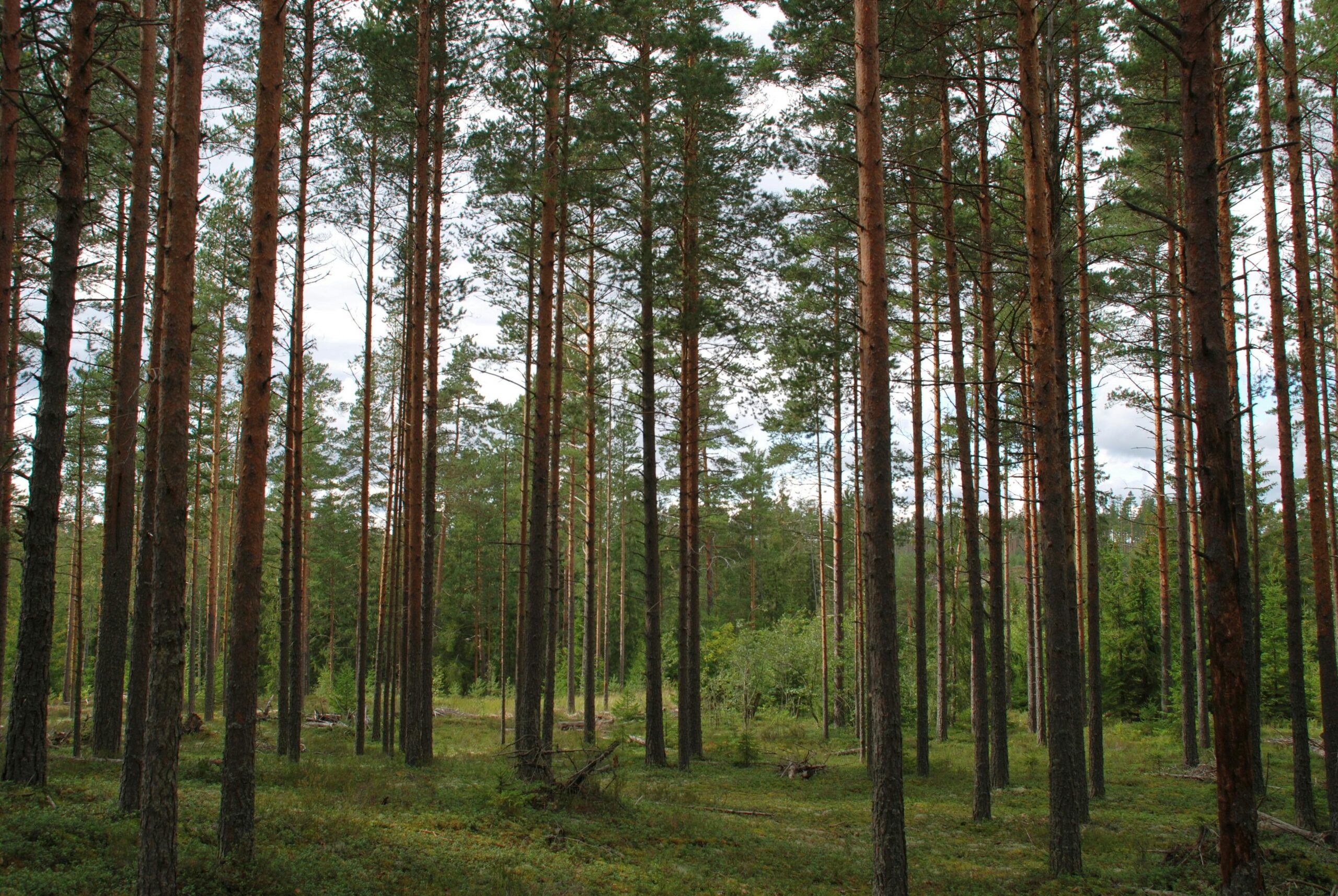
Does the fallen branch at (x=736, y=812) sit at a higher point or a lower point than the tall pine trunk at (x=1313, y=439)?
lower

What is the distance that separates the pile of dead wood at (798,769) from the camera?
16.2m

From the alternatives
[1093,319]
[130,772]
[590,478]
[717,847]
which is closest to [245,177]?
[590,478]

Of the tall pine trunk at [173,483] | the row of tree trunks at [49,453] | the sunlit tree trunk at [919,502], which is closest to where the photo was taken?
the tall pine trunk at [173,483]

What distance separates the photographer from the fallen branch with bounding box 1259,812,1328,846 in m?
9.78

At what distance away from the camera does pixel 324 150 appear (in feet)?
46.8

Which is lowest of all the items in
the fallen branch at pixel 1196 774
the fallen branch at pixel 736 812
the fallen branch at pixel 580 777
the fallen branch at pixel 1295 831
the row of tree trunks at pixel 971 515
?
the fallen branch at pixel 1196 774

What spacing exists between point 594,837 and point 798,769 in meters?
8.99

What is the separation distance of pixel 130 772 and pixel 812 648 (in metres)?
22.8

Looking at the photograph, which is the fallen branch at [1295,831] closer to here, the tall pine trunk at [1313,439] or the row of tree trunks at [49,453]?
the tall pine trunk at [1313,439]

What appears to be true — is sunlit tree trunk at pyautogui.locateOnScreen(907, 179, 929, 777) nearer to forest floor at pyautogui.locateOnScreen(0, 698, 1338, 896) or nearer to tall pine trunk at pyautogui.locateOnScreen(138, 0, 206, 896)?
forest floor at pyautogui.locateOnScreen(0, 698, 1338, 896)

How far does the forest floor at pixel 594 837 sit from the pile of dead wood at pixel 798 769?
46.7 inches

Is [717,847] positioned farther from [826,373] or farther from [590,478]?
[590,478]

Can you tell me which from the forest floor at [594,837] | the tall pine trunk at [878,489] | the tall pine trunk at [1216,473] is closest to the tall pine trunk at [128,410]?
the forest floor at [594,837]

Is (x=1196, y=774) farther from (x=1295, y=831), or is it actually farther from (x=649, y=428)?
(x=649, y=428)
